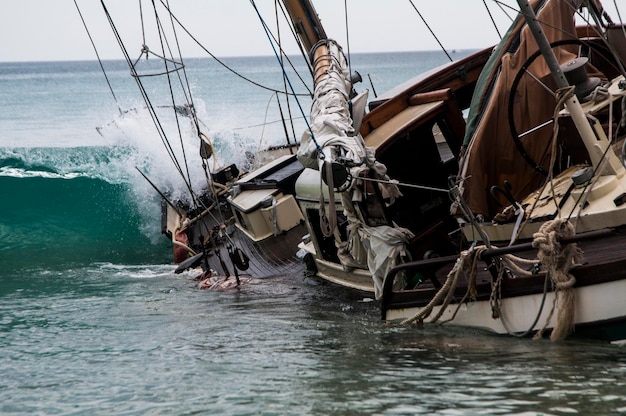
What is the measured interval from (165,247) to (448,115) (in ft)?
41.7

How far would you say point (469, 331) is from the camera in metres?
8.98

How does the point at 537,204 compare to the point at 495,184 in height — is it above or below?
below

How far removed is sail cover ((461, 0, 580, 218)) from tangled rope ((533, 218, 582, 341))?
1.83m

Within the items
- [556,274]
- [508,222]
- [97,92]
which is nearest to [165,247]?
[508,222]

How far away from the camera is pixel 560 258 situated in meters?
7.83

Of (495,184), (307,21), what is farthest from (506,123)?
(307,21)

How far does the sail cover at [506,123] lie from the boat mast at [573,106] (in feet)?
4.58

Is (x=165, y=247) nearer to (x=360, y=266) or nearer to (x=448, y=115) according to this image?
(x=360, y=266)

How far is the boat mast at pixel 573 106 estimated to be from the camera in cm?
824

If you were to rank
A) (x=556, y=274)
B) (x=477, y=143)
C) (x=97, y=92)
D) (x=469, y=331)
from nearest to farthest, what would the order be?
(x=556, y=274)
(x=469, y=331)
(x=477, y=143)
(x=97, y=92)

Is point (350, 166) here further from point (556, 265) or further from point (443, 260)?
point (556, 265)

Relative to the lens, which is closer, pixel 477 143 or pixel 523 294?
pixel 523 294

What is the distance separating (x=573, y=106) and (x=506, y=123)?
1.53 metres

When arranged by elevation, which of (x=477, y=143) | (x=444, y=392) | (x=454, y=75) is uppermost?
(x=454, y=75)
